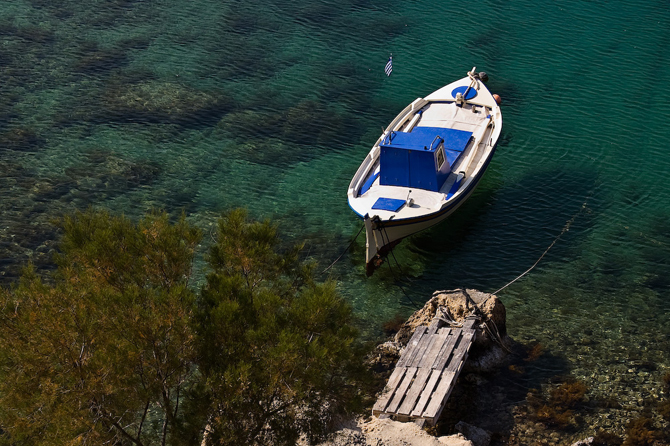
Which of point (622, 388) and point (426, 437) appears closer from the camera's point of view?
point (426, 437)

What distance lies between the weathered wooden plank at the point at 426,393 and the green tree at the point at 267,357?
3648 mm

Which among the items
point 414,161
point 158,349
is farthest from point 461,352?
point 158,349

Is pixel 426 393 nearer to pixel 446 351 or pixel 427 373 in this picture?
pixel 427 373

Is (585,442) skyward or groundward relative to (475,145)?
groundward

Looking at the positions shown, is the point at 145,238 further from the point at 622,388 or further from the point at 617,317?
the point at 617,317

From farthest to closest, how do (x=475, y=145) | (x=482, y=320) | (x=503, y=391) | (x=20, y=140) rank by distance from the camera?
(x=20, y=140)
(x=475, y=145)
(x=482, y=320)
(x=503, y=391)

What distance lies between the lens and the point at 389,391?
19797mm

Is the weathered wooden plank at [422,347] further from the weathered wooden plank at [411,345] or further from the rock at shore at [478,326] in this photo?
the rock at shore at [478,326]

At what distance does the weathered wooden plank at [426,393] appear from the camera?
19.0 metres

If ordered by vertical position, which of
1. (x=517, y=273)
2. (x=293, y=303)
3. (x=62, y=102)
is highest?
(x=293, y=303)

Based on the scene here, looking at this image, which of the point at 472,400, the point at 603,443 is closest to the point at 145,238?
the point at 472,400

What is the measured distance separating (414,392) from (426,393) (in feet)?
1.12

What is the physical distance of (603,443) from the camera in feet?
63.7

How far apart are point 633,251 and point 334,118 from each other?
1684cm
